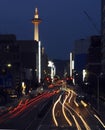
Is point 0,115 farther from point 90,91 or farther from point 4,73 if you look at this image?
point 90,91

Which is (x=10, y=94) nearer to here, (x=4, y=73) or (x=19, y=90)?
(x=19, y=90)

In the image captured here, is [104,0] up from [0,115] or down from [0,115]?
up

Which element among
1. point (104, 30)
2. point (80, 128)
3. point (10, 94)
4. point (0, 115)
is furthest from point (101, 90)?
point (80, 128)

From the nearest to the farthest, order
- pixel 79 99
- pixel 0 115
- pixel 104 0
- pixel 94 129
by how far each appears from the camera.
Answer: pixel 94 129 < pixel 0 115 < pixel 79 99 < pixel 104 0

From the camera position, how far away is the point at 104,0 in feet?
562

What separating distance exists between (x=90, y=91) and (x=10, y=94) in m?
34.1

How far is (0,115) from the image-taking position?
8781 cm

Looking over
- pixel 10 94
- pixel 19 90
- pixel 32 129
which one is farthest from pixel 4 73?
pixel 19 90

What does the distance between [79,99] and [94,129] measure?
250ft

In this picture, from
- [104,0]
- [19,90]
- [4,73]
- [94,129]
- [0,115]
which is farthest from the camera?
[104,0]

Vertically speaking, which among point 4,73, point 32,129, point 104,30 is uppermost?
point 104,30

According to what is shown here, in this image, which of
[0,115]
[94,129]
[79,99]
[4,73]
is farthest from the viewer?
[79,99]

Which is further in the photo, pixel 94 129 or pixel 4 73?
pixel 4 73

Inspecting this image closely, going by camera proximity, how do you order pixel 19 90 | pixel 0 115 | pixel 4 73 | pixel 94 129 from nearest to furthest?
pixel 94 129, pixel 4 73, pixel 0 115, pixel 19 90
